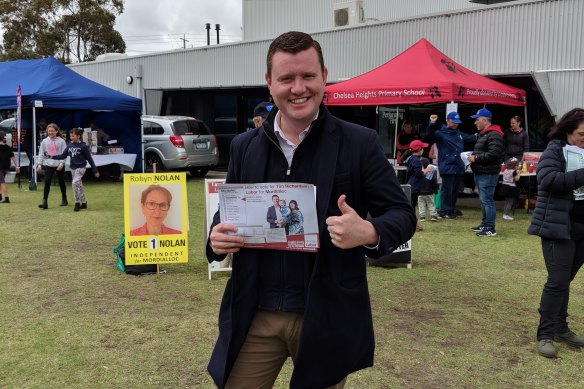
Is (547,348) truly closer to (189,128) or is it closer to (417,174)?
(417,174)

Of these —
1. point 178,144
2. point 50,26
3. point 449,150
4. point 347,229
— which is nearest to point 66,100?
point 178,144

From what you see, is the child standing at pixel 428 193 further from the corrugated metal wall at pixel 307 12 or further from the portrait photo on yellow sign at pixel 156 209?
the corrugated metal wall at pixel 307 12

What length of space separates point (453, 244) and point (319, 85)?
7.20 meters

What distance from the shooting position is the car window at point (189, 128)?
58.6 ft

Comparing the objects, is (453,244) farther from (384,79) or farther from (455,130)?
(384,79)

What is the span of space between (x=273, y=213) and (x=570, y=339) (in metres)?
3.70

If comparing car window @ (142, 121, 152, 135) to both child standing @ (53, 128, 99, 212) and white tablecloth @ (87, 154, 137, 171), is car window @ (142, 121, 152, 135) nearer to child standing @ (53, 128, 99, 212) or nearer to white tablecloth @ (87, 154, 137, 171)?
white tablecloth @ (87, 154, 137, 171)

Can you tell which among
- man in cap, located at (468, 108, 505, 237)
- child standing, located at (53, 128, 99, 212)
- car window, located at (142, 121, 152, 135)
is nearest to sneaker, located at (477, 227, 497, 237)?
man in cap, located at (468, 108, 505, 237)

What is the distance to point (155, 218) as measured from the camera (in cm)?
692

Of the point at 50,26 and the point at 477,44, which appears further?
the point at 50,26

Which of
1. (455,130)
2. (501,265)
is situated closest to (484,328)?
(501,265)

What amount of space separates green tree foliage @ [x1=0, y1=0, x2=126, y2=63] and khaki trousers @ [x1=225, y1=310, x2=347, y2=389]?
144ft

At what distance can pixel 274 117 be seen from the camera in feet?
7.60

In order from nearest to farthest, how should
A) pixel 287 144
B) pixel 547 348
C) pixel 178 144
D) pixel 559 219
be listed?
pixel 287 144 → pixel 559 219 → pixel 547 348 → pixel 178 144
